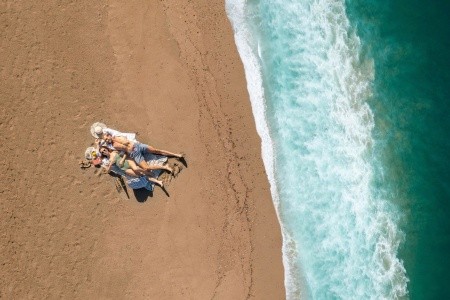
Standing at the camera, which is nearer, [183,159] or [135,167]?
[135,167]

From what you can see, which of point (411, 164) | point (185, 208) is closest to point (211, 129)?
point (185, 208)

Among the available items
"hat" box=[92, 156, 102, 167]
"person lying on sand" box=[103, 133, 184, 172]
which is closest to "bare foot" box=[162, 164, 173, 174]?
"person lying on sand" box=[103, 133, 184, 172]

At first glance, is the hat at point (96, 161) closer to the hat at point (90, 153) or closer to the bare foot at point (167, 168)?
the hat at point (90, 153)

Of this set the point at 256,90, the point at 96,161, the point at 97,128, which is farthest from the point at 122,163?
the point at 256,90

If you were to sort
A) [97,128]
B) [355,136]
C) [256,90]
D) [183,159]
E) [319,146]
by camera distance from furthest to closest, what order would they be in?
[355,136]
[319,146]
[256,90]
[183,159]
[97,128]

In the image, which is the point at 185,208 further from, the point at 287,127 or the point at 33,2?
the point at 33,2

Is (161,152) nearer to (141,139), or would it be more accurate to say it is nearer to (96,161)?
(141,139)

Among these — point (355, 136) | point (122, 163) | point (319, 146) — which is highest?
point (122, 163)

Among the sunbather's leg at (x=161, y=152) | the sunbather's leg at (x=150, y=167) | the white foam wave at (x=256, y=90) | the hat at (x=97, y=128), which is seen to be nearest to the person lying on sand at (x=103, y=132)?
the hat at (x=97, y=128)
